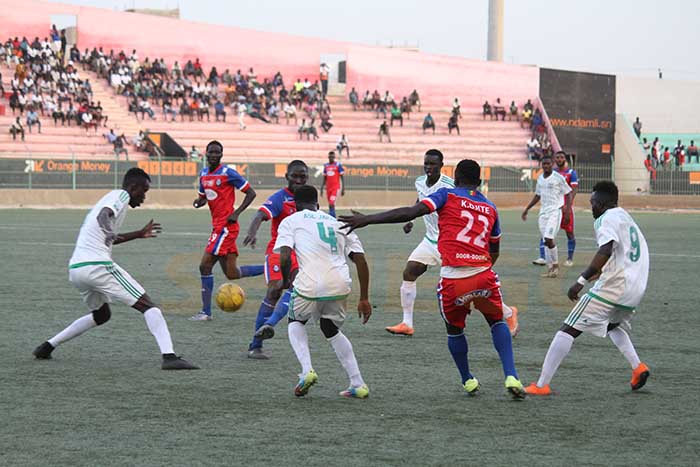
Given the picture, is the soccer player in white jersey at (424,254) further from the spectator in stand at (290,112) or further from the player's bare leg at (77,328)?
the spectator in stand at (290,112)

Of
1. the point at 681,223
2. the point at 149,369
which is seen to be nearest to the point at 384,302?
the point at 149,369

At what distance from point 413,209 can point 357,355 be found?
2.54 metres

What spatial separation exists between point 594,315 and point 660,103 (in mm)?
65605

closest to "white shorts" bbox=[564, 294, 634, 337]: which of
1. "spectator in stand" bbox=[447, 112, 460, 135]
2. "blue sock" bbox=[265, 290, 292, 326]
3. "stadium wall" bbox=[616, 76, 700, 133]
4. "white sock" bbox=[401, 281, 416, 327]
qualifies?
"blue sock" bbox=[265, 290, 292, 326]

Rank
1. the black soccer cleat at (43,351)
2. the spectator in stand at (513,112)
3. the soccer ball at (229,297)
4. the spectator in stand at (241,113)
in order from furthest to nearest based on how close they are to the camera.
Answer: the spectator in stand at (513,112) < the spectator in stand at (241,113) < the soccer ball at (229,297) < the black soccer cleat at (43,351)

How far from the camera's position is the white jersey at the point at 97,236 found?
8447 millimetres

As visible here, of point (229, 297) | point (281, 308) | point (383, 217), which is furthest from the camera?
point (229, 297)

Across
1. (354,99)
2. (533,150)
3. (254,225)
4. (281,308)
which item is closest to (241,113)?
(354,99)

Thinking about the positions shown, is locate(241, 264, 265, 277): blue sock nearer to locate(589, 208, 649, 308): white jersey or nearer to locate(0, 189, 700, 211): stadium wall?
locate(589, 208, 649, 308): white jersey

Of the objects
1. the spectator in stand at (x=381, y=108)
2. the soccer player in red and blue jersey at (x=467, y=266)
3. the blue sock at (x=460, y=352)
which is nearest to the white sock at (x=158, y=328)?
the soccer player in red and blue jersey at (x=467, y=266)

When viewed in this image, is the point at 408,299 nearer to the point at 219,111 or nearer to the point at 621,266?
the point at 621,266

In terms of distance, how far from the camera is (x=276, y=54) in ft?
192

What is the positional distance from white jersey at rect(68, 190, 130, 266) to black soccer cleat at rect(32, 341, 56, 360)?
0.87 metres

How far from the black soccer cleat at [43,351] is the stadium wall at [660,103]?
62.4m
